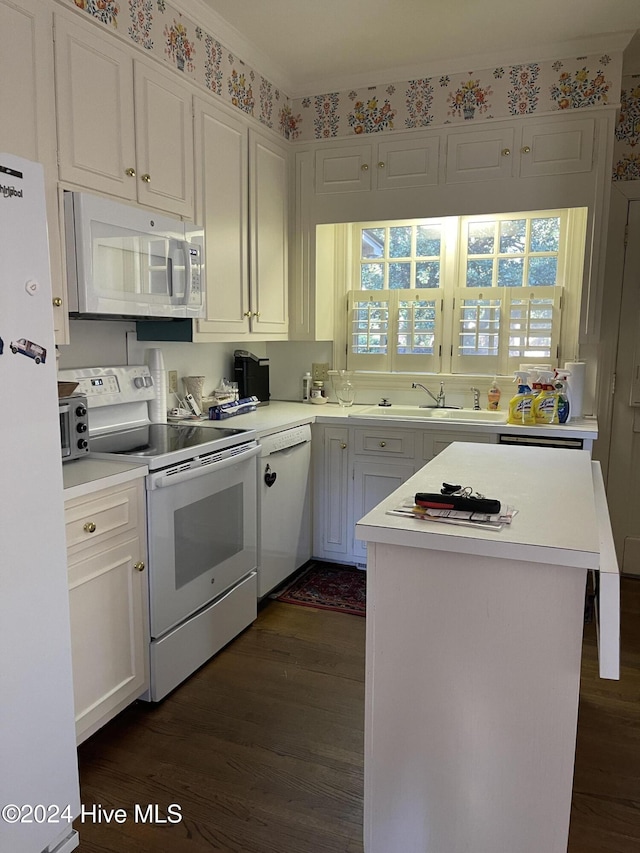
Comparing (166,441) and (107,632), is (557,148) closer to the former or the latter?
(166,441)

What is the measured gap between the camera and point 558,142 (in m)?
3.05

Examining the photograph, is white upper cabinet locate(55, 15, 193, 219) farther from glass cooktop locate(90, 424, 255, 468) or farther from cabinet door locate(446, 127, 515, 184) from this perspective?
cabinet door locate(446, 127, 515, 184)

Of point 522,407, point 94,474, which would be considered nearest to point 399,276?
point 522,407

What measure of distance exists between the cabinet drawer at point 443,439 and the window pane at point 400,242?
1242 mm

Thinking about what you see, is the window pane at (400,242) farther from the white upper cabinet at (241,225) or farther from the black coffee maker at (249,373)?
the black coffee maker at (249,373)

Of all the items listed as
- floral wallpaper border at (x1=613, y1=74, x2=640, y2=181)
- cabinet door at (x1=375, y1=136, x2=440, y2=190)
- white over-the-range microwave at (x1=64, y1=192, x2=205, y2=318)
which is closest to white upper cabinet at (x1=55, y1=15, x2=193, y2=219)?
white over-the-range microwave at (x1=64, y1=192, x2=205, y2=318)

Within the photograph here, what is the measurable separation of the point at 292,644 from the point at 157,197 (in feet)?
6.47

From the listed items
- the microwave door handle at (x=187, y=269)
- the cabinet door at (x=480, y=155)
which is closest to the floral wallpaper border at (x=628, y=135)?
the cabinet door at (x=480, y=155)

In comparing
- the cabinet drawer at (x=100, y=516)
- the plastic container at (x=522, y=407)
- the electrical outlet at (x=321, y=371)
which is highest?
the electrical outlet at (x=321, y=371)

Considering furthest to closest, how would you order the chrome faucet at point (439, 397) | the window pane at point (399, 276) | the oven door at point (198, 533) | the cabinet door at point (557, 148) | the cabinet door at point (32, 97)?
the window pane at point (399, 276), the chrome faucet at point (439, 397), the cabinet door at point (557, 148), the oven door at point (198, 533), the cabinet door at point (32, 97)

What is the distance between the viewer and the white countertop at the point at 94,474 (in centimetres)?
180

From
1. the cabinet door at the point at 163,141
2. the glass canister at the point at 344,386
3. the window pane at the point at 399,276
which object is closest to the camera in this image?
the cabinet door at the point at 163,141

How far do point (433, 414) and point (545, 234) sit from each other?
1187 millimetres

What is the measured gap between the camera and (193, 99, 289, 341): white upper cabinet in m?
2.87
